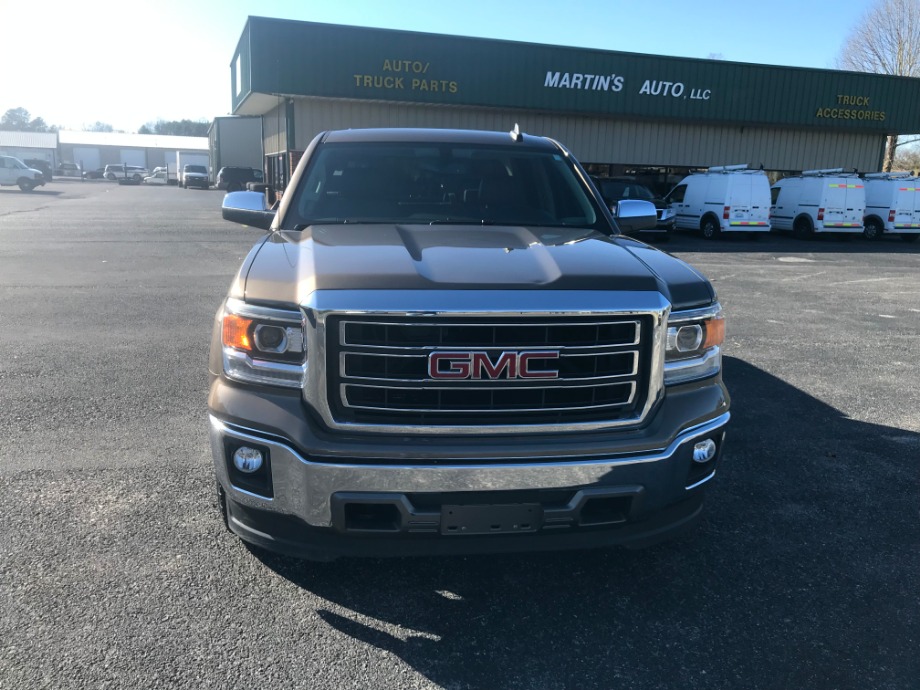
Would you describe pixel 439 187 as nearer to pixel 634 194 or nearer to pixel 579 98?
pixel 634 194

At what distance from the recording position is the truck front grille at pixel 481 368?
257 cm

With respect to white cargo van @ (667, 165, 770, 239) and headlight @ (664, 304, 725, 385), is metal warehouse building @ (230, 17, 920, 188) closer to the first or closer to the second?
white cargo van @ (667, 165, 770, 239)

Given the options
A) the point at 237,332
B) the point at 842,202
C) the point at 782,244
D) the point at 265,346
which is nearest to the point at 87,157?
the point at 782,244

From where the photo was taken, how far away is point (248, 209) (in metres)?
4.48

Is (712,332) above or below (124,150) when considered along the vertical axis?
below

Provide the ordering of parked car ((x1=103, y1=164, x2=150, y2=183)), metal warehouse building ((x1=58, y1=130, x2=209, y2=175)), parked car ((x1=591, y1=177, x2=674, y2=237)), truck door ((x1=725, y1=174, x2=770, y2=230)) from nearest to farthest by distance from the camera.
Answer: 1. parked car ((x1=591, y1=177, x2=674, y2=237))
2. truck door ((x1=725, y1=174, x2=770, y2=230))
3. parked car ((x1=103, y1=164, x2=150, y2=183))
4. metal warehouse building ((x1=58, y1=130, x2=209, y2=175))

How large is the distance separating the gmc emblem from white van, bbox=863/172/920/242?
24.4 meters

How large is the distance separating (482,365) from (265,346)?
792 mm

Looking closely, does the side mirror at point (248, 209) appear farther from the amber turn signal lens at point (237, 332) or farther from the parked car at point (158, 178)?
the parked car at point (158, 178)

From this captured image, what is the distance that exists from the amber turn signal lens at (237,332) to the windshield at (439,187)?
117 centimetres

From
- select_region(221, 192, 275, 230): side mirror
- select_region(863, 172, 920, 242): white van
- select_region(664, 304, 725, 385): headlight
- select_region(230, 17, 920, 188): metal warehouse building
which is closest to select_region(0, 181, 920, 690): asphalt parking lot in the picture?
select_region(664, 304, 725, 385): headlight

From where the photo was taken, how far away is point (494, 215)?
13.3 feet

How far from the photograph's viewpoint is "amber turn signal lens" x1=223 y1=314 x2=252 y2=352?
2.71m

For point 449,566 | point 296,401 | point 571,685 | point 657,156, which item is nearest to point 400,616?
point 449,566
